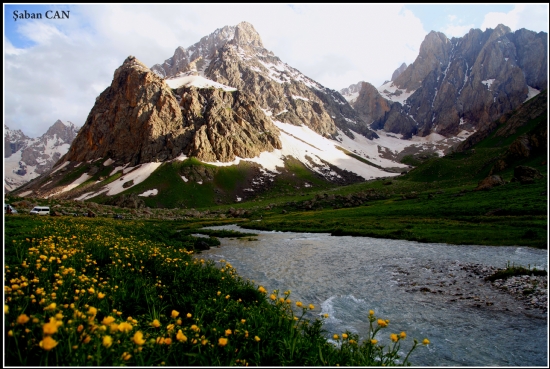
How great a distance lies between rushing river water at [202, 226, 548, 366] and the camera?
9875 millimetres

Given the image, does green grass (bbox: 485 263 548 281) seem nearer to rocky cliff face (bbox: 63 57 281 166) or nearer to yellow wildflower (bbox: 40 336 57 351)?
yellow wildflower (bbox: 40 336 57 351)

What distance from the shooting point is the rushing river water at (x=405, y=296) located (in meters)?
9.88

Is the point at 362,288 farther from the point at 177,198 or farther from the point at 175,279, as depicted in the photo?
the point at 177,198

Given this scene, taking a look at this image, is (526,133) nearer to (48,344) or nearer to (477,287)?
Result: (477,287)

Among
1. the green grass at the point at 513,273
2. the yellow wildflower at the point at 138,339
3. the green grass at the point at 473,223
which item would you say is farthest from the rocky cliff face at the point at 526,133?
the yellow wildflower at the point at 138,339

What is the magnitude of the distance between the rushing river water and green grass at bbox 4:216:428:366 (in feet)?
5.58

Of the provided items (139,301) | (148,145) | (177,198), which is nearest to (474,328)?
(139,301)

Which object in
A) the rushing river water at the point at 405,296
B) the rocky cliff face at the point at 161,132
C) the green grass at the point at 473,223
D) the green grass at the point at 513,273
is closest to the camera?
the rushing river water at the point at 405,296

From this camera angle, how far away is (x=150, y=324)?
703 centimetres

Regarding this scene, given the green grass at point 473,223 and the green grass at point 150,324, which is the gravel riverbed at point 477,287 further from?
the green grass at point 473,223

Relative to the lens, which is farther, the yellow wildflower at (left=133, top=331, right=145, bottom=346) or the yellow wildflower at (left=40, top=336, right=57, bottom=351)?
the yellow wildflower at (left=133, top=331, right=145, bottom=346)

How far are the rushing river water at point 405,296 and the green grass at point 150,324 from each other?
67.0 inches

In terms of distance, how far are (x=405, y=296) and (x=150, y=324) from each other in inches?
515

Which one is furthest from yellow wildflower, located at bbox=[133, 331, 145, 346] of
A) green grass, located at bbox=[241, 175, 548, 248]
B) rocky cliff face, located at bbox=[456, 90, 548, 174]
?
rocky cliff face, located at bbox=[456, 90, 548, 174]
